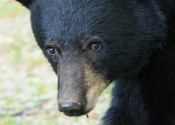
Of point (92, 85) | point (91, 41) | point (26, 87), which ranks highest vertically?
point (91, 41)

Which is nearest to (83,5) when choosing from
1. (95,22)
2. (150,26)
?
(95,22)

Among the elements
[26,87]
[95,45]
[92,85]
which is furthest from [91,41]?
[26,87]

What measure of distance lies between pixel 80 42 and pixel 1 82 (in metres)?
4.09

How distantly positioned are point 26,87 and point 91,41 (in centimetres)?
367

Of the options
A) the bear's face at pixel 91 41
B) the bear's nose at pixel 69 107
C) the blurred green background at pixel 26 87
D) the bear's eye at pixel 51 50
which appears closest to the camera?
the bear's nose at pixel 69 107

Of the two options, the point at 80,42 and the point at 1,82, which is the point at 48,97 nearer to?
the point at 1,82

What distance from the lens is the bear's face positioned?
466cm

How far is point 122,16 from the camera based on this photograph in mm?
4898

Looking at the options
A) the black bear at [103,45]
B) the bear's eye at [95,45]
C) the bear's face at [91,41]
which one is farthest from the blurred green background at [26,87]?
the bear's eye at [95,45]

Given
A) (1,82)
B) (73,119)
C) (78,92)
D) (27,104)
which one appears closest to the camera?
(78,92)

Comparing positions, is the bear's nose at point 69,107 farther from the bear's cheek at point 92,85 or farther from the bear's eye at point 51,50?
the bear's eye at point 51,50

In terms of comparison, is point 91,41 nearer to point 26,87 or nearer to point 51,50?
point 51,50

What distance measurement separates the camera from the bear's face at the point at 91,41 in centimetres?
466

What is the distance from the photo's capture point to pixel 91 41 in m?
4.75
